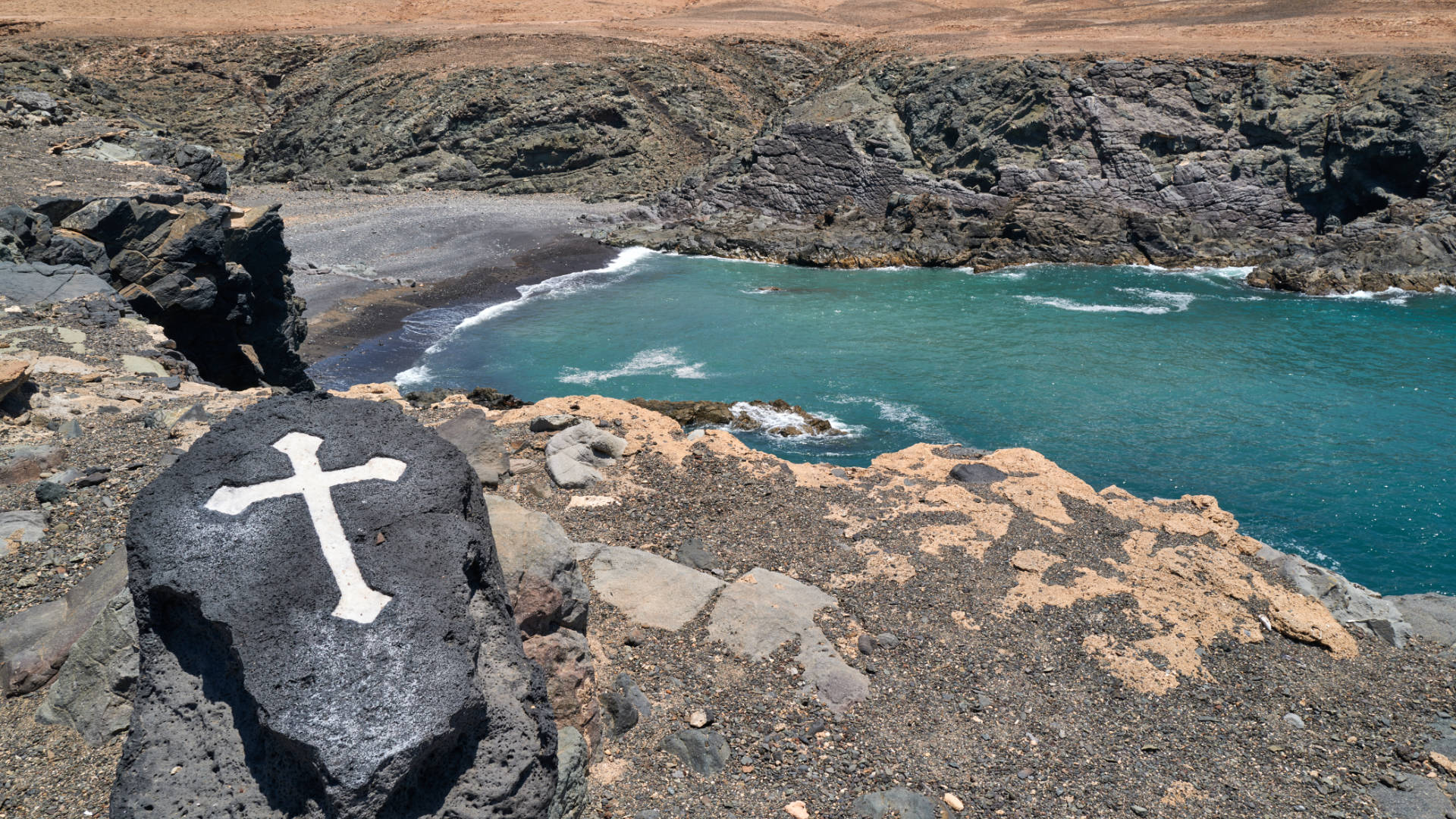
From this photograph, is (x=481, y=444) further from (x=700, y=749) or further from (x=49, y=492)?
(x=700, y=749)

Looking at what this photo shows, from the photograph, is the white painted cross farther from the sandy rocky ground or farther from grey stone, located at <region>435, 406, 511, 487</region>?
grey stone, located at <region>435, 406, 511, 487</region>

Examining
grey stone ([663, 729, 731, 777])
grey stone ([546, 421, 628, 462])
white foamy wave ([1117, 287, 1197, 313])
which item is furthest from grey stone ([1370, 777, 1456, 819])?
white foamy wave ([1117, 287, 1197, 313])

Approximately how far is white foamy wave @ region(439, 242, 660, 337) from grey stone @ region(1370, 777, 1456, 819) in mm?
26293

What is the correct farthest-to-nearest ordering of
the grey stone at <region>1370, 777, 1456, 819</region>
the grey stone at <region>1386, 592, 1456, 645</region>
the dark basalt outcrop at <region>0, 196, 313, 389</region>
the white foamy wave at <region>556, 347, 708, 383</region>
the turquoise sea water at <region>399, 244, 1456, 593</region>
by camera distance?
the white foamy wave at <region>556, 347, 708, 383</region> → the turquoise sea water at <region>399, 244, 1456, 593</region> → the dark basalt outcrop at <region>0, 196, 313, 389</region> → the grey stone at <region>1386, 592, 1456, 645</region> → the grey stone at <region>1370, 777, 1456, 819</region>

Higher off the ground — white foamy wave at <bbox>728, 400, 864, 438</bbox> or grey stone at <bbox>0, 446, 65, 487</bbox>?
grey stone at <bbox>0, 446, 65, 487</bbox>

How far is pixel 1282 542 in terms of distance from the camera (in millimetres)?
14516

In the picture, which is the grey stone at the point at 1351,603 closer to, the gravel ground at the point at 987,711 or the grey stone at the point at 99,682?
the gravel ground at the point at 987,711

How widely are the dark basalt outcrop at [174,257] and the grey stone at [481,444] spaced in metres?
7.66

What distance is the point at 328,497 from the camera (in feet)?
14.6

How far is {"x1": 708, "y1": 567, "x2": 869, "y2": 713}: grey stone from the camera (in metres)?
7.49

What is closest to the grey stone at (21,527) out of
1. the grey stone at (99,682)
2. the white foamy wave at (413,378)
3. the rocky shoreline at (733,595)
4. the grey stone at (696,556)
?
the rocky shoreline at (733,595)

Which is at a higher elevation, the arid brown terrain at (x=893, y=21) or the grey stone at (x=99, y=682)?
the arid brown terrain at (x=893, y=21)

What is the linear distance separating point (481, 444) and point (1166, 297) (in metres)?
30.5

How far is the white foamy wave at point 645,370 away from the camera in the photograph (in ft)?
78.6
